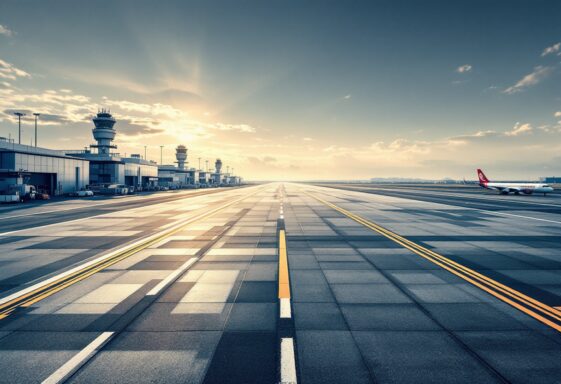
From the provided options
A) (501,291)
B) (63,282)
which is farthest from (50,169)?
(501,291)

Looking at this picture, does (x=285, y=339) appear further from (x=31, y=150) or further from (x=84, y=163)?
(x=84, y=163)

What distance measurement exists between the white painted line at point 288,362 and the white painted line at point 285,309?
80 centimetres

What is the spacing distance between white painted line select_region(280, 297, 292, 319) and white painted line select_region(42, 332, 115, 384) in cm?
339

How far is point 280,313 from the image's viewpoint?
5867 mm

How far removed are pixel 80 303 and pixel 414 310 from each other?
799 cm

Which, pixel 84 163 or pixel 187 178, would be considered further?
pixel 187 178

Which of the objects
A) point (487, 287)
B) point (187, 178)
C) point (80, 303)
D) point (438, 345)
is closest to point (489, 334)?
point (438, 345)

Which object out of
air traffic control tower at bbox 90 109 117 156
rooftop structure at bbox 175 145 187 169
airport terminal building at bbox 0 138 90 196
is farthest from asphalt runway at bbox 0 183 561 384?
rooftop structure at bbox 175 145 187 169

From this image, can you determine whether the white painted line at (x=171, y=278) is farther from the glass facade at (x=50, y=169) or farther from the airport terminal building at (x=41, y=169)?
the glass facade at (x=50, y=169)

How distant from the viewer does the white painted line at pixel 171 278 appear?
7.05 m

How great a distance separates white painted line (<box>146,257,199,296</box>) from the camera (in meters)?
7.05

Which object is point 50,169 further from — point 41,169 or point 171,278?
point 171,278

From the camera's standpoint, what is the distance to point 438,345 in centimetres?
479

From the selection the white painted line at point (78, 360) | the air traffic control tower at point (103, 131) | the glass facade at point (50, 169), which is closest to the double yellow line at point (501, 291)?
the white painted line at point (78, 360)
